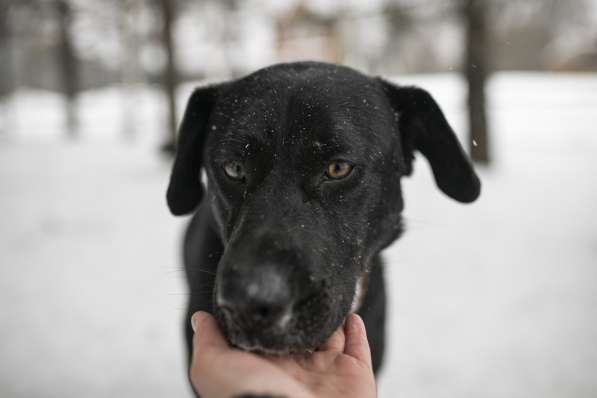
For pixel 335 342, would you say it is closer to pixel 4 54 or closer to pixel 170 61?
pixel 170 61

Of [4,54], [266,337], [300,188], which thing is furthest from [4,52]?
[266,337]

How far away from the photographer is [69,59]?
16391 millimetres

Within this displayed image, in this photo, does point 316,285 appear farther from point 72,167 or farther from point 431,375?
point 72,167

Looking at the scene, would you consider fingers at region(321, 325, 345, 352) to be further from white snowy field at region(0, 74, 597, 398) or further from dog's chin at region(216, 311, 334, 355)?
white snowy field at region(0, 74, 597, 398)

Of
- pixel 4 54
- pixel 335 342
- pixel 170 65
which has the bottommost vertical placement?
pixel 335 342

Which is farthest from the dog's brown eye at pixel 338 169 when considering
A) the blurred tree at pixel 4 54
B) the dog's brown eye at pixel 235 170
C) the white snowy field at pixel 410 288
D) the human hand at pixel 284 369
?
the blurred tree at pixel 4 54

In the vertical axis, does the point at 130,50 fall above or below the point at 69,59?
above

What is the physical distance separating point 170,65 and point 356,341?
9.09 metres

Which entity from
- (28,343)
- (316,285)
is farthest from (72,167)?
(316,285)

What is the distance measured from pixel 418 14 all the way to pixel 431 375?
846 cm

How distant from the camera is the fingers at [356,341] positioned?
4.65 ft

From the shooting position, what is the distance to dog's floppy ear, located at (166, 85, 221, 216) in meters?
2.25

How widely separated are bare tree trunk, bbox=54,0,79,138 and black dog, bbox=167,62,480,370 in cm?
1558

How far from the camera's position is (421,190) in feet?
21.7
